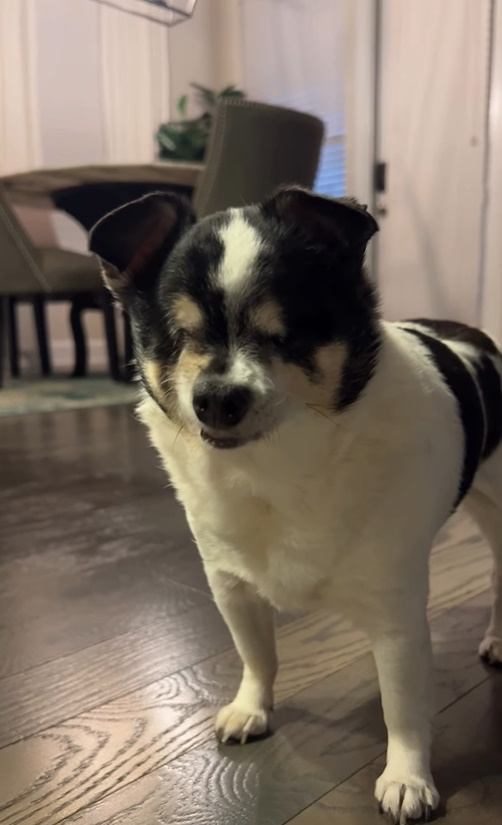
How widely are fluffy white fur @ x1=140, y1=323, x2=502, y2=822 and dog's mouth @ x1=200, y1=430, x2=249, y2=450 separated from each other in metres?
0.04

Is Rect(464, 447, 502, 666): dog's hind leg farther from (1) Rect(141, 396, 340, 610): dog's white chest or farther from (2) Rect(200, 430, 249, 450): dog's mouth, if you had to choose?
(2) Rect(200, 430, 249, 450): dog's mouth

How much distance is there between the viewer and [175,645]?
1.31 m

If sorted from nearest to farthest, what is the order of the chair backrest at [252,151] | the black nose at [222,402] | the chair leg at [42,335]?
the black nose at [222,402], the chair backrest at [252,151], the chair leg at [42,335]

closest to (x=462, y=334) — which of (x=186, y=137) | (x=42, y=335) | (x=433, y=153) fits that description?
(x=433, y=153)

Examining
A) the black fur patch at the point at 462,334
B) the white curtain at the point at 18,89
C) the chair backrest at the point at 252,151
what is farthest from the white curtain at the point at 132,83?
the black fur patch at the point at 462,334

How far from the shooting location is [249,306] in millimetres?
835

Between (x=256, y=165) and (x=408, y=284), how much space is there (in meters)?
1.38

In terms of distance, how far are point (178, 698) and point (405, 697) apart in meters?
0.39

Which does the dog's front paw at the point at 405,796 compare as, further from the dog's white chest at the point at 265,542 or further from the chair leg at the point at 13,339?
the chair leg at the point at 13,339

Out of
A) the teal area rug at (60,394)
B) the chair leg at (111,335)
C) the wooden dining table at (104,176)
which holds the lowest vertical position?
the teal area rug at (60,394)

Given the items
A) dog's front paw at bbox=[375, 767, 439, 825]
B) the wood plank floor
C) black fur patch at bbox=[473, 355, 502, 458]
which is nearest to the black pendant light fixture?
the wood plank floor

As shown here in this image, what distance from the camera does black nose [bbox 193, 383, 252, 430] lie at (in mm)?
794

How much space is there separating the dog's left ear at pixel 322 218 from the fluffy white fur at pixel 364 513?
0.13 meters

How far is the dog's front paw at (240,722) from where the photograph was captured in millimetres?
1043
